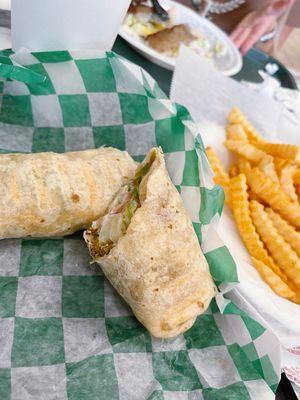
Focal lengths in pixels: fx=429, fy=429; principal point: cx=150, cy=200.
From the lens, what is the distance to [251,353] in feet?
4.66

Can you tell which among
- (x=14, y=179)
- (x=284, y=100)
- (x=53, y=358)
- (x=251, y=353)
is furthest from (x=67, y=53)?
(x=284, y=100)

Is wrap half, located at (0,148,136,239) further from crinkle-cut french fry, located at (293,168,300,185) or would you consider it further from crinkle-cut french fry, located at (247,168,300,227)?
crinkle-cut french fry, located at (293,168,300,185)

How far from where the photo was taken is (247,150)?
1984 mm

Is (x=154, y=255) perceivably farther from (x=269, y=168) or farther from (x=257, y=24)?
(x=257, y=24)

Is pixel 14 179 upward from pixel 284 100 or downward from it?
upward

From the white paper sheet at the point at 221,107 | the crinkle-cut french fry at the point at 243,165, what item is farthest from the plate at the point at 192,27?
the crinkle-cut french fry at the point at 243,165

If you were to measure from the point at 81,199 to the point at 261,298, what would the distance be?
73 centimetres

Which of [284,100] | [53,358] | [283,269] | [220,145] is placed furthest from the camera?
[284,100]

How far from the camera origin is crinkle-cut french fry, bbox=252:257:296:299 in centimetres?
161

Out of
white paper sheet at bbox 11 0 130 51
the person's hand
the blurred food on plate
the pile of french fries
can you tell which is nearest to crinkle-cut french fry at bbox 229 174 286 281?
the pile of french fries

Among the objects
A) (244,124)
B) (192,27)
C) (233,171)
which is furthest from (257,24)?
(233,171)

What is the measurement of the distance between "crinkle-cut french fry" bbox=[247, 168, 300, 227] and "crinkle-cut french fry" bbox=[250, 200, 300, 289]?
0.19 feet

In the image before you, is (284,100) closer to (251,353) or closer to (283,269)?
(283,269)

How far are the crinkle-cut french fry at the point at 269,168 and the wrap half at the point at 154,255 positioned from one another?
64 cm
